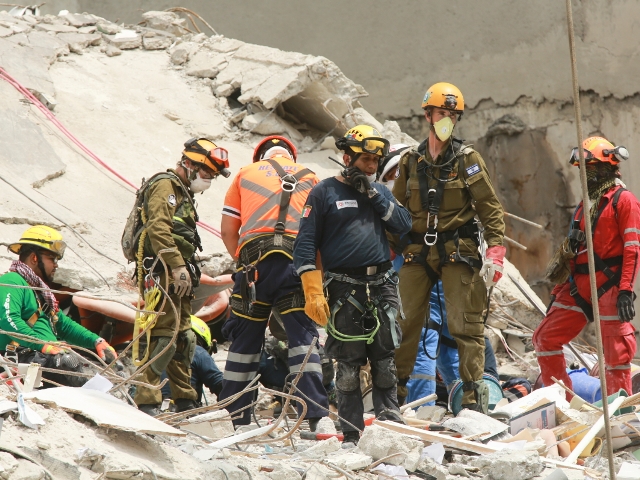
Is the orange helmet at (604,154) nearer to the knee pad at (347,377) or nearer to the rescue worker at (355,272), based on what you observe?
the rescue worker at (355,272)

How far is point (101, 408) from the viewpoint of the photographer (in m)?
3.67

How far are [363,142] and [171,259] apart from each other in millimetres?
1567

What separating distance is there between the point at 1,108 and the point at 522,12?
7.33 m

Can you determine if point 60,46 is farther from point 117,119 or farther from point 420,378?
point 420,378

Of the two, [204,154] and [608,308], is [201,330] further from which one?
[608,308]

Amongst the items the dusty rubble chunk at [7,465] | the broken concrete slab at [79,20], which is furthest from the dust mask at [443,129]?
the broken concrete slab at [79,20]

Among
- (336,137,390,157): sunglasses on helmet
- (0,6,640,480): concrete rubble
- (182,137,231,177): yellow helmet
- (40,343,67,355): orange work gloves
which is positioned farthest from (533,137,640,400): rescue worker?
(40,343,67,355): orange work gloves

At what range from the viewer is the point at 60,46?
1073 centimetres

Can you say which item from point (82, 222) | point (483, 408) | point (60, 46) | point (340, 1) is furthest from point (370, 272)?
point (340, 1)

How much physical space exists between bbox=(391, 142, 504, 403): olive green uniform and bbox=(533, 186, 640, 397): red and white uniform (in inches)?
40.8

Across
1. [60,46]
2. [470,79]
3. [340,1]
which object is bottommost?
[60,46]

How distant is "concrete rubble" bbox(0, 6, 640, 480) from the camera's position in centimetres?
352

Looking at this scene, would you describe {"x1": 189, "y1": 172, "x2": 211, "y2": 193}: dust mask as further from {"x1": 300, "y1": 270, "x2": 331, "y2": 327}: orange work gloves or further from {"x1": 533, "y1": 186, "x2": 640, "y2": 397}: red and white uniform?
{"x1": 533, "y1": 186, "x2": 640, "y2": 397}: red and white uniform

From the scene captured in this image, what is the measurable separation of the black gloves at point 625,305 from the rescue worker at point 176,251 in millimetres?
2768
